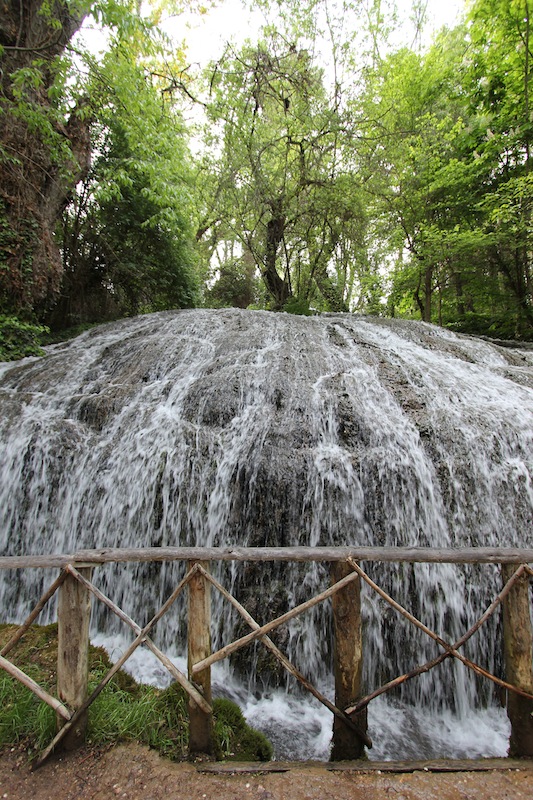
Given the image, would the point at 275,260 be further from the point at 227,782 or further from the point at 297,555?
the point at 227,782

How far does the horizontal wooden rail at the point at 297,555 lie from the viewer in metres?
2.21

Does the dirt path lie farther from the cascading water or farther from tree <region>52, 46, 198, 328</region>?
tree <region>52, 46, 198, 328</region>

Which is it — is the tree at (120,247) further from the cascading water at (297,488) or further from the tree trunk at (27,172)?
the cascading water at (297,488)

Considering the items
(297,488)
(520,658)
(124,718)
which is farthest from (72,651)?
(520,658)

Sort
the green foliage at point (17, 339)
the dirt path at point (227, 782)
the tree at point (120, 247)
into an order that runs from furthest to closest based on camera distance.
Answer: the tree at point (120, 247), the green foliage at point (17, 339), the dirt path at point (227, 782)

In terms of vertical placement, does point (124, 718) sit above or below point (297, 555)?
below

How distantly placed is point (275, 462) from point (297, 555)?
206 centimetres

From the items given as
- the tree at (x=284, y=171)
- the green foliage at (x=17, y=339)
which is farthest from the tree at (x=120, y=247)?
the green foliage at (x=17, y=339)

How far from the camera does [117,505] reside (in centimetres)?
435

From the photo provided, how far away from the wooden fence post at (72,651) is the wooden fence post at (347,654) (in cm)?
148

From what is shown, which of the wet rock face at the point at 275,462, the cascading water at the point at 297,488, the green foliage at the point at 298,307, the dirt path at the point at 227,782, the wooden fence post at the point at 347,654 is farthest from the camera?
the green foliage at the point at 298,307

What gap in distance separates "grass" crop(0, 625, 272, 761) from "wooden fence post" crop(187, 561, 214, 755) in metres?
0.13

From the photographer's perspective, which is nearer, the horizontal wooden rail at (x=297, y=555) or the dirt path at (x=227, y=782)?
the dirt path at (x=227, y=782)

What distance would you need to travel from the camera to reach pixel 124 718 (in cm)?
234
